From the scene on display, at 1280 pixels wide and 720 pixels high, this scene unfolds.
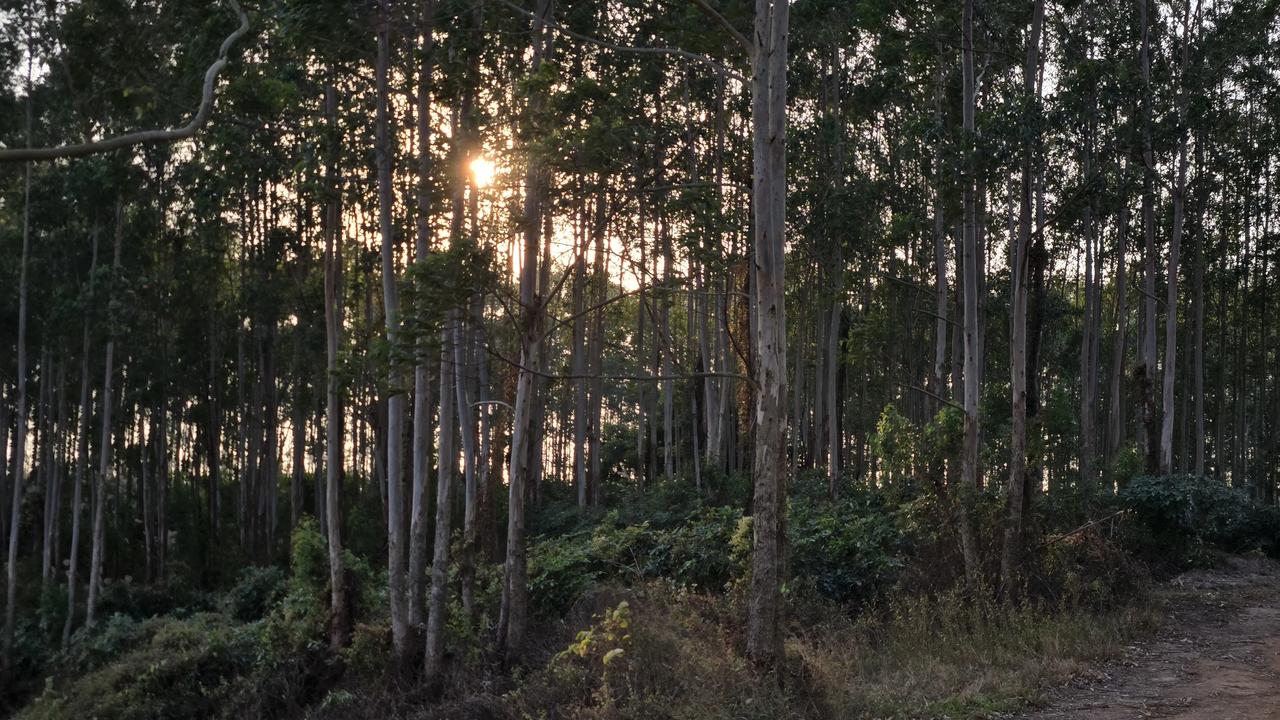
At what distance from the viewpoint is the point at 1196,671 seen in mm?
9602

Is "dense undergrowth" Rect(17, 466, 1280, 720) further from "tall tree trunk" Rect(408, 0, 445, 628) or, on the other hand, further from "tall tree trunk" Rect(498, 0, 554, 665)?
"tall tree trunk" Rect(408, 0, 445, 628)

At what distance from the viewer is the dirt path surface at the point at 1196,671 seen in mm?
8109

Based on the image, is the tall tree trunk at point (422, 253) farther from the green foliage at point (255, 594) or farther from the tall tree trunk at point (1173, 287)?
the tall tree trunk at point (1173, 287)

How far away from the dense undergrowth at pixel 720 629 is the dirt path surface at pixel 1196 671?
1.00 ft

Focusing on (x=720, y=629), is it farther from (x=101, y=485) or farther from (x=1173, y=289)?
(x=101, y=485)

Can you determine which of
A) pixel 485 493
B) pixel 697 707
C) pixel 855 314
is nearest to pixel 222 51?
pixel 697 707

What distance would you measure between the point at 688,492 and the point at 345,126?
47.1 ft

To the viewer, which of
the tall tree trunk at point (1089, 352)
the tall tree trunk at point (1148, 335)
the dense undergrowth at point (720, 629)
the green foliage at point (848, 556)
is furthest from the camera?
the tall tree trunk at point (1089, 352)

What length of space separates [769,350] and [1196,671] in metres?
4.93

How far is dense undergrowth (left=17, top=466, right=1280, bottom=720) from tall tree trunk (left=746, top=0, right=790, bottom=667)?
0.47 meters

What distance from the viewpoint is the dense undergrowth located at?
849cm

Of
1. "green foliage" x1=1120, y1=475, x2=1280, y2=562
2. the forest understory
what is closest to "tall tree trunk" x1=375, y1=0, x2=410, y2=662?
the forest understory

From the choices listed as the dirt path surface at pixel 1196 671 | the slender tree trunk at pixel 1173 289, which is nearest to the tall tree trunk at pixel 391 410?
the dirt path surface at pixel 1196 671

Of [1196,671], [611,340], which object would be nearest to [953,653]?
[1196,671]
